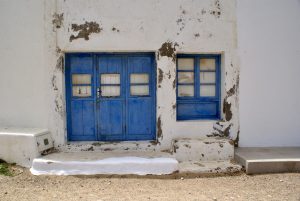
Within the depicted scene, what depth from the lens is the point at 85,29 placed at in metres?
5.40

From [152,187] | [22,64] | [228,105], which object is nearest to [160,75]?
[228,105]

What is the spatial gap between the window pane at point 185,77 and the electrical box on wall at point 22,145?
2804mm

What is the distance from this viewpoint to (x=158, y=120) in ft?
18.1

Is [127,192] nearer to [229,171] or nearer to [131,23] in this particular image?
[229,171]

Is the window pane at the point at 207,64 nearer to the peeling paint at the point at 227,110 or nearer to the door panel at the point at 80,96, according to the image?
the peeling paint at the point at 227,110

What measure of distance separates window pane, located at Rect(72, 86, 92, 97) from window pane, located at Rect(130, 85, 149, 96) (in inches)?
32.6

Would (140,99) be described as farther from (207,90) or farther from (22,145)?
(22,145)

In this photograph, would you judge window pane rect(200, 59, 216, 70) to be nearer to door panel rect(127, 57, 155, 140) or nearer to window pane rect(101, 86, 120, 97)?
door panel rect(127, 57, 155, 140)

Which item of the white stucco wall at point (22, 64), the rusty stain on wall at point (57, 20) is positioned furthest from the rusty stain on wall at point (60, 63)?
the rusty stain on wall at point (57, 20)

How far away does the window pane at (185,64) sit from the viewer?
574cm

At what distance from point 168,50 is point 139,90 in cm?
96

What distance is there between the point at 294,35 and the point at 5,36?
18.3 feet

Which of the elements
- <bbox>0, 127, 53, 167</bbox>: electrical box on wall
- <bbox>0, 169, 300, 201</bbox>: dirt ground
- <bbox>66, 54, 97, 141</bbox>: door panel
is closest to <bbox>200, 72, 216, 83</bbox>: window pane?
<bbox>0, 169, 300, 201</bbox>: dirt ground

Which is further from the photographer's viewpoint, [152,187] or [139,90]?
[139,90]
